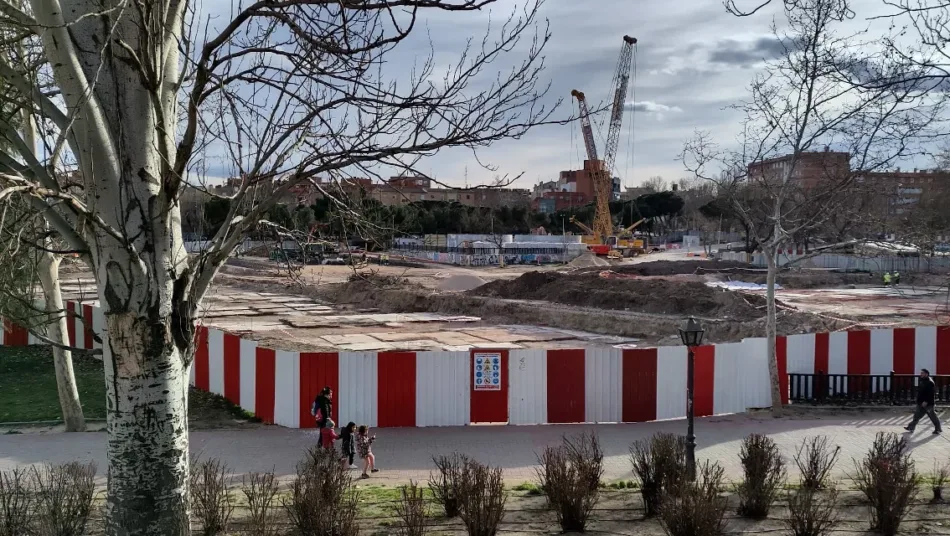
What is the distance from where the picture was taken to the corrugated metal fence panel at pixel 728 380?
46.2ft

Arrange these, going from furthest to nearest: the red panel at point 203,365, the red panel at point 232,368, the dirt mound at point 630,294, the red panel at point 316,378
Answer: the dirt mound at point 630,294 → the red panel at point 203,365 → the red panel at point 232,368 → the red panel at point 316,378

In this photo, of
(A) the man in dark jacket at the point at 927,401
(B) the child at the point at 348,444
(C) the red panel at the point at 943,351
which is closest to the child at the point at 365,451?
(B) the child at the point at 348,444

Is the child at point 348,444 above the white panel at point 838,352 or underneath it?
underneath

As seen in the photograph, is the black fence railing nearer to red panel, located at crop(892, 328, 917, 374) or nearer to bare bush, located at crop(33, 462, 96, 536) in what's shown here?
red panel, located at crop(892, 328, 917, 374)

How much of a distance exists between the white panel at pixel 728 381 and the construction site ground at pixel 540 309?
24.4 feet

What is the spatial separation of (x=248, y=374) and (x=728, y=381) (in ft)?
31.8

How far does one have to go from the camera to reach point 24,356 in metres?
21.6

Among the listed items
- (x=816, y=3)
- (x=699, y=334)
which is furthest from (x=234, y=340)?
(x=816, y=3)

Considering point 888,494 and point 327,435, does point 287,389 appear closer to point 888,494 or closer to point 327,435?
point 327,435

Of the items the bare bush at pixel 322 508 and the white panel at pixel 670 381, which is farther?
the white panel at pixel 670 381

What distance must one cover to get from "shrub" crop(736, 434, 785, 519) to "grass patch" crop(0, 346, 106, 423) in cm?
1262

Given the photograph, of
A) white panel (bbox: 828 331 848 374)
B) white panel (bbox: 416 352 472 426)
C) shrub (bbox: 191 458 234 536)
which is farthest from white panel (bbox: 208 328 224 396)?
white panel (bbox: 828 331 848 374)

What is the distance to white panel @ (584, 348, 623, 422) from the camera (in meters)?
13.3

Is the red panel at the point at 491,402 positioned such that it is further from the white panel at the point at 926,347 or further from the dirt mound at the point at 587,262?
the dirt mound at the point at 587,262
